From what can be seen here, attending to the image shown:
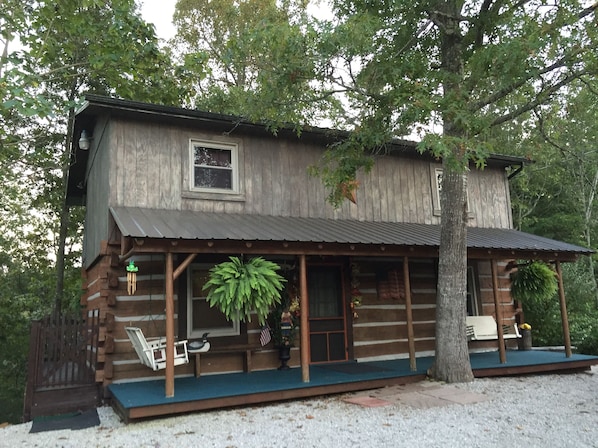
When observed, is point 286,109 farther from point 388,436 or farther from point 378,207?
point 388,436

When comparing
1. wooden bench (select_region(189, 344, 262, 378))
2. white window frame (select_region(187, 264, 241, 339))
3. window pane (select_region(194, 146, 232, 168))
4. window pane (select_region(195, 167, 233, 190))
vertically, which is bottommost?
wooden bench (select_region(189, 344, 262, 378))

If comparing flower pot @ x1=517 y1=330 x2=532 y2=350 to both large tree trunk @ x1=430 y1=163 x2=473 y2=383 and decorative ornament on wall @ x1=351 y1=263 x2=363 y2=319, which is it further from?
decorative ornament on wall @ x1=351 y1=263 x2=363 y2=319

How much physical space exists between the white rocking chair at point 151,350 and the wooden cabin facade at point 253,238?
1.52 feet

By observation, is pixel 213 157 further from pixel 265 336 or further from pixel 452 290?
pixel 452 290

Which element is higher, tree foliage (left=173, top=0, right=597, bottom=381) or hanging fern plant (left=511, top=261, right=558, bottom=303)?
tree foliage (left=173, top=0, right=597, bottom=381)

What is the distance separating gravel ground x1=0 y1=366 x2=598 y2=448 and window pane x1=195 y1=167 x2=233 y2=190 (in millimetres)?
4185

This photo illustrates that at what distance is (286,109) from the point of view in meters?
8.41

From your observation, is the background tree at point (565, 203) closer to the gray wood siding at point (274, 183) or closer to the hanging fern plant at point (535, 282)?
the hanging fern plant at point (535, 282)

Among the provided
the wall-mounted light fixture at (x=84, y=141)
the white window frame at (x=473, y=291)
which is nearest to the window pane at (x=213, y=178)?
the wall-mounted light fixture at (x=84, y=141)

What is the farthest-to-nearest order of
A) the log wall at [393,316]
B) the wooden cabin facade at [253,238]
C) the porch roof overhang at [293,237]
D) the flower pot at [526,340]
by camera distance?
1. the flower pot at [526,340]
2. the log wall at [393,316]
3. the wooden cabin facade at [253,238]
4. the porch roof overhang at [293,237]

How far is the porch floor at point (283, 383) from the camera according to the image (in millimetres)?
6227

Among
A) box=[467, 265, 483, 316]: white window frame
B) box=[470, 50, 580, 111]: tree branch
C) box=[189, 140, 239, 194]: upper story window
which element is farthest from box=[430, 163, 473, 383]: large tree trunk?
box=[189, 140, 239, 194]: upper story window

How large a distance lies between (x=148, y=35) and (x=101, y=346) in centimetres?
793

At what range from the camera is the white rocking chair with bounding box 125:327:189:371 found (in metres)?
6.81
